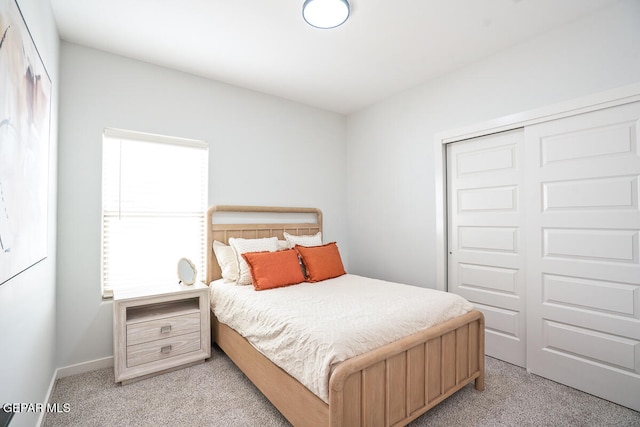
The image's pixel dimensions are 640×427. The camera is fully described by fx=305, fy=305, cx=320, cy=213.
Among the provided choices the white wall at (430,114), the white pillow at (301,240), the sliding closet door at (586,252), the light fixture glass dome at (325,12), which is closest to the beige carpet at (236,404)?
the sliding closet door at (586,252)

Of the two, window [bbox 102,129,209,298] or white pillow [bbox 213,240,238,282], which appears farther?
white pillow [bbox 213,240,238,282]

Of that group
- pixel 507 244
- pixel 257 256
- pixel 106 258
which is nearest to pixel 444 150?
pixel 507 244

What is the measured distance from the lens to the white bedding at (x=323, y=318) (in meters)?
1.55

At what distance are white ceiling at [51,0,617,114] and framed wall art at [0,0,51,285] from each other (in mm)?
847

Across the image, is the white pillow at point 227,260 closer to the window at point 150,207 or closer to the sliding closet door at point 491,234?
the window at point 150,207

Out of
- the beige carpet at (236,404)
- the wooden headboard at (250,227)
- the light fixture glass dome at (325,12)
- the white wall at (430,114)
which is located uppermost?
the light fixture glass dome at (325,12)

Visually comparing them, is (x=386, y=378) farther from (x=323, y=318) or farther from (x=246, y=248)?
(x=246, y=248)

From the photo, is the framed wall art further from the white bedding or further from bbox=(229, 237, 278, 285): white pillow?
bbox=(229, 237, 278, 285): white pillow

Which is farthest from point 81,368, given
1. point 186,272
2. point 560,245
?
point 560,245

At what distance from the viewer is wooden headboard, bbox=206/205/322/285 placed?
304 centimetres

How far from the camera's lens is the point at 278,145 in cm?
358

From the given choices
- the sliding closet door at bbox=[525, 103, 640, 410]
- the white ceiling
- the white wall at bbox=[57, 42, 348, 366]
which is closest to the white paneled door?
the sliding closet door at bbox=[525, 103, 640, 410]

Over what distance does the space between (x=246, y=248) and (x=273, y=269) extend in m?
0.44

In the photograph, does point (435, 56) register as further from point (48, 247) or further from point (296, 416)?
point (48, 247)
